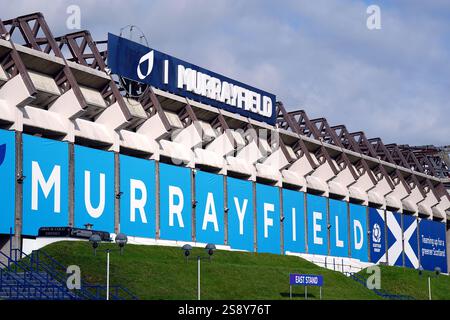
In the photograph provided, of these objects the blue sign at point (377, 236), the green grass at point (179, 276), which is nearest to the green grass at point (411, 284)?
the green grass at point (179, 276)

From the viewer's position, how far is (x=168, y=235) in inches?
2965

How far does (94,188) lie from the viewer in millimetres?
68188

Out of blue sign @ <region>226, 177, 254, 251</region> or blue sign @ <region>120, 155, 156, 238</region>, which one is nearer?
blue sign @ <region>120, 155, 156, 238</region>

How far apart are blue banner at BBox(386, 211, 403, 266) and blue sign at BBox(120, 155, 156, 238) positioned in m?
44.5

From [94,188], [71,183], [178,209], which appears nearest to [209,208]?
[178,209]

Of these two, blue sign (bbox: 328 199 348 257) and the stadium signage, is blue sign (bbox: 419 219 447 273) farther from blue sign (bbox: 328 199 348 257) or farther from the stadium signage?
blue sign (bbox: 328 199 348 257)

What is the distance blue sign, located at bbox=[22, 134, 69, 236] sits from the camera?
6191 cm

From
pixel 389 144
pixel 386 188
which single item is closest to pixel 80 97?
pixel 386 188

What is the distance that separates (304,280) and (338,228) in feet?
144

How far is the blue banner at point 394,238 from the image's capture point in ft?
359

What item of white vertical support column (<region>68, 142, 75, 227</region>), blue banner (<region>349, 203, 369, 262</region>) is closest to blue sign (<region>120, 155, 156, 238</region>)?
white vertical support column (<region>68, 142, 75, 227</region>)

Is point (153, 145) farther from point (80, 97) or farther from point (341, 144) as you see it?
point (341, 144)

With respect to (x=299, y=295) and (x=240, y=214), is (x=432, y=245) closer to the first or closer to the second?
(x=240, y=214)

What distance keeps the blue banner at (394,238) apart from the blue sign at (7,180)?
60.2 meters
